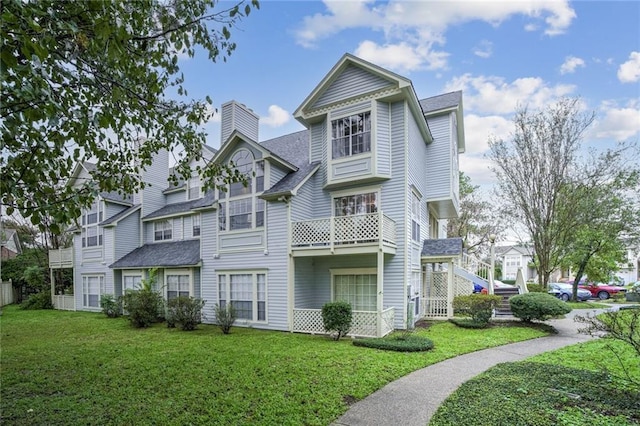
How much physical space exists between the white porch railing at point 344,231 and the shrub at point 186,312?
5004 millimetres

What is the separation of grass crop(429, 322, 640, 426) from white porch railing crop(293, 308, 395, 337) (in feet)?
13.4

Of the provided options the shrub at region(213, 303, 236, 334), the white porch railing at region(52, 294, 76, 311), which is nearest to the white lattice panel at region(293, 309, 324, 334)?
the shrub at region(213, 303, 236, 334)

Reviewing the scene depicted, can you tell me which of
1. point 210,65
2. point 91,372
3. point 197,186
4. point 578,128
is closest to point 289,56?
point 210,65

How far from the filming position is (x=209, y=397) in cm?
602

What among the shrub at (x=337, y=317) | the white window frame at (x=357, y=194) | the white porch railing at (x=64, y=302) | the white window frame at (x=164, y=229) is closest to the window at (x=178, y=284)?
the white window frame at (x=164, y=229)

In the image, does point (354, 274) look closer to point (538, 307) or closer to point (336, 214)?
point (336, 214)

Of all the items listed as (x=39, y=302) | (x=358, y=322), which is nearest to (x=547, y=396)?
(x=358, y=322)

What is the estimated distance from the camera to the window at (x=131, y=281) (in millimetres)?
18516

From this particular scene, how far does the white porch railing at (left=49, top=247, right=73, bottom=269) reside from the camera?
22.6 m

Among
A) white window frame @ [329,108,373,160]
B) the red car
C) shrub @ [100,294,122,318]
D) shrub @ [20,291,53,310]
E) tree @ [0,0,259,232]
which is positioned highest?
white window frame @ [329,108,373,160]

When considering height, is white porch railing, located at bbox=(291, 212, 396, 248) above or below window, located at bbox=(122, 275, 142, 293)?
above

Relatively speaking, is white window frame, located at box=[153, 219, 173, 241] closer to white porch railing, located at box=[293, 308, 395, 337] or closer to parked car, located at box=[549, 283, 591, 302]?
white porch railing, located at box=[293, 308, 395, 337]

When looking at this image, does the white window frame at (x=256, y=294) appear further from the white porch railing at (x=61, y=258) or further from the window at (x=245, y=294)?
the white porch railing at (x=61, y=258)

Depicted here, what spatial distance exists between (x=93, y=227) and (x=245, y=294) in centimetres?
1381
